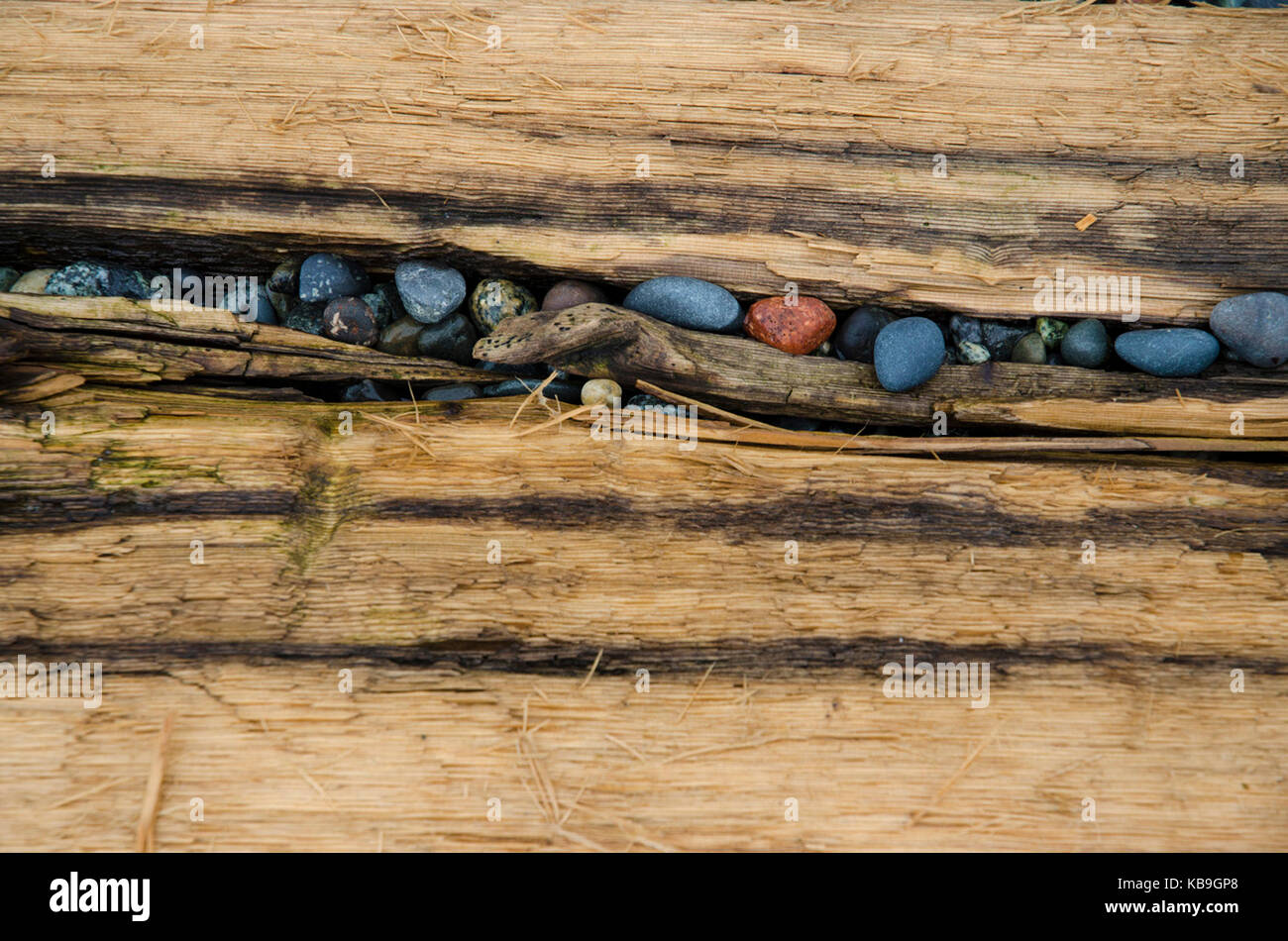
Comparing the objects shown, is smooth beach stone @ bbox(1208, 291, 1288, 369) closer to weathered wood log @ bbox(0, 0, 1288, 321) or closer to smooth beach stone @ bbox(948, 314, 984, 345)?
weathered wood log @ bbox(0, 0, 1288, 321)

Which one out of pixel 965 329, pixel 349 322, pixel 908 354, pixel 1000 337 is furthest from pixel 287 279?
pixel 1000 337

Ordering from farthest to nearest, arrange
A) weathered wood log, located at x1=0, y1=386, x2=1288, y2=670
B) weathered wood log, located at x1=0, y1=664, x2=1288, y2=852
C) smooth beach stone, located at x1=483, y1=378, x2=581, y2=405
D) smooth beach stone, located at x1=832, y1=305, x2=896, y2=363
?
smooth beach stone, located at x1=832, y1=305, x2=896, y2=363 → smooth beach stone, located at x1=483, y1=378, x2=581, y2=405 → weathered wood log, located at x1=0, y1=386, x2=1288, y2=670 → weathered wood log, located at x1=0, y1=664, x2=1288, y2=852

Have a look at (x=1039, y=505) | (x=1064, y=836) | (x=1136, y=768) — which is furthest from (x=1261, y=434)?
(x=1064, y=836)

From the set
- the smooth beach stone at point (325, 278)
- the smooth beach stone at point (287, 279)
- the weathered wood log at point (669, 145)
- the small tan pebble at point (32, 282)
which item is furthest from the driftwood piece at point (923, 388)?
the small tan pebble at point (32, 282)

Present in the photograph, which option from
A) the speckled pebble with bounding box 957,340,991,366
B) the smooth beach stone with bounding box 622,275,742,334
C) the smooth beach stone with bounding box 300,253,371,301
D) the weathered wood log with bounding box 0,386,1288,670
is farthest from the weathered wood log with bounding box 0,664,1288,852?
the smooth beach stone with bounding box 300,253,371,301

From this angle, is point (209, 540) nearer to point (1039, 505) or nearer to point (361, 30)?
point (361, 30)

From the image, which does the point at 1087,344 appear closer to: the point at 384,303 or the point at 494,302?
the point at 494,302
